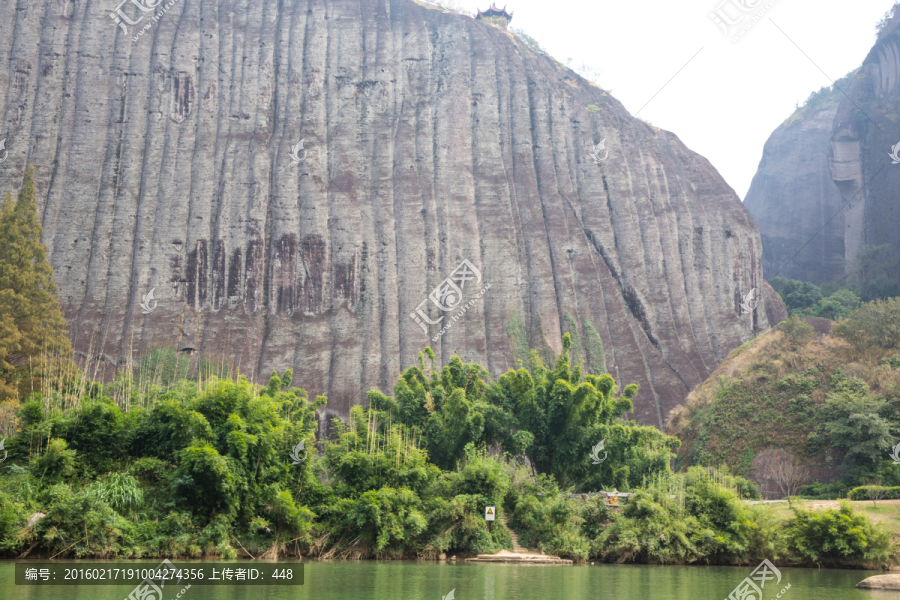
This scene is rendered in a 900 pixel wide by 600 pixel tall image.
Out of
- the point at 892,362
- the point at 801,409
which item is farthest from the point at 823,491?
the point at 892,362

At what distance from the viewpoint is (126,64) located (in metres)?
41.1

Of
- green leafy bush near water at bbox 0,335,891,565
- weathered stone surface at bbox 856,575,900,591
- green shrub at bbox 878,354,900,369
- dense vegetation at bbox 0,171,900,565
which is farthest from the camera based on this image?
green shrub at bbox 878,354,900,369

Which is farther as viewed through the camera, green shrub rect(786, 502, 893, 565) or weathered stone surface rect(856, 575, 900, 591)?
green shrub rect(786, 502, 893, 565)

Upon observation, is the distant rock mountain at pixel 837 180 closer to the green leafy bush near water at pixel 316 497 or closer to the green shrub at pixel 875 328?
the green shrub at pixel 875 328

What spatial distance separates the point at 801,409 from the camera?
1104 inches

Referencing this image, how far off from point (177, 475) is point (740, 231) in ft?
120

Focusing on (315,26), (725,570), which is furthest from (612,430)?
(315,26)

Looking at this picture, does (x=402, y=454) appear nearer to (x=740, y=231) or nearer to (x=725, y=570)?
(x=725, y=570)

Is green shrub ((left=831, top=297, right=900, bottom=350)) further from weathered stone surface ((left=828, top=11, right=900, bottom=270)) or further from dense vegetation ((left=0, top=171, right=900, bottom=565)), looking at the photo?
weathered stone surface ((left=828, top=11, right=900, bottom=270))

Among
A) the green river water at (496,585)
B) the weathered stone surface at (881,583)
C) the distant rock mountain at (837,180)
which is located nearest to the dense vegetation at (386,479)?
the green river water at (496,585)

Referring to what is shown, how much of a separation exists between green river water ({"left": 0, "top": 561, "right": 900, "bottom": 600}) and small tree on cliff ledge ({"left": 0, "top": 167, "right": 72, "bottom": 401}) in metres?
12.3

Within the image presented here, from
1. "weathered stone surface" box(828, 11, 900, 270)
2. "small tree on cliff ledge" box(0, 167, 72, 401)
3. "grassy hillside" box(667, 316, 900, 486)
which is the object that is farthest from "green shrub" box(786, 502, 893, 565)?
"weathered stone surface" box(828, 11, 900, 270)

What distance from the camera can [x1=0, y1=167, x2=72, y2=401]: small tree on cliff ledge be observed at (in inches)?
977

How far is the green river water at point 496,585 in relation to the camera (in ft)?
37.0
